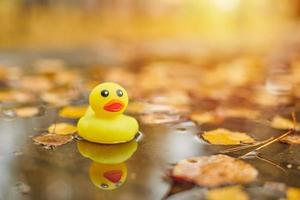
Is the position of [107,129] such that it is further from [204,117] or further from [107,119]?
[204,117]

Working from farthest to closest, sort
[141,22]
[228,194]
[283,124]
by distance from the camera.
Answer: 1. [141,22]
2. [283,124]
3. [228,194]

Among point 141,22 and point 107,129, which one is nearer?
point 107,129

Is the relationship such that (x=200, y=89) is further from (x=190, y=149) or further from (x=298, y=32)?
→ (x=298, y=32)

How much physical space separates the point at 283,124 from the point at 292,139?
5.7 inches

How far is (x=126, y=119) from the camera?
1303 millimetres

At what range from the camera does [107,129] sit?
49.6 inches

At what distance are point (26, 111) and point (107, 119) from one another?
0.43 m

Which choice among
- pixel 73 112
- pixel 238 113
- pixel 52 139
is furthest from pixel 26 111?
pixel 238 113

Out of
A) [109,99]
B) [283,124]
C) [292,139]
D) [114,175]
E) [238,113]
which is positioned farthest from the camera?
[238,113]

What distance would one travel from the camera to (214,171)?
43.3 inches

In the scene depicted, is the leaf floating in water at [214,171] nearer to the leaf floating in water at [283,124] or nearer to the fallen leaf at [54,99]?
the leaf floating in water at [283,124]

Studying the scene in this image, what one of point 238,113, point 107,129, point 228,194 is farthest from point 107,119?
point 238,113

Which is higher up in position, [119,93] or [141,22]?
[119,93]

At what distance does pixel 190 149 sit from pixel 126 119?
20cm
